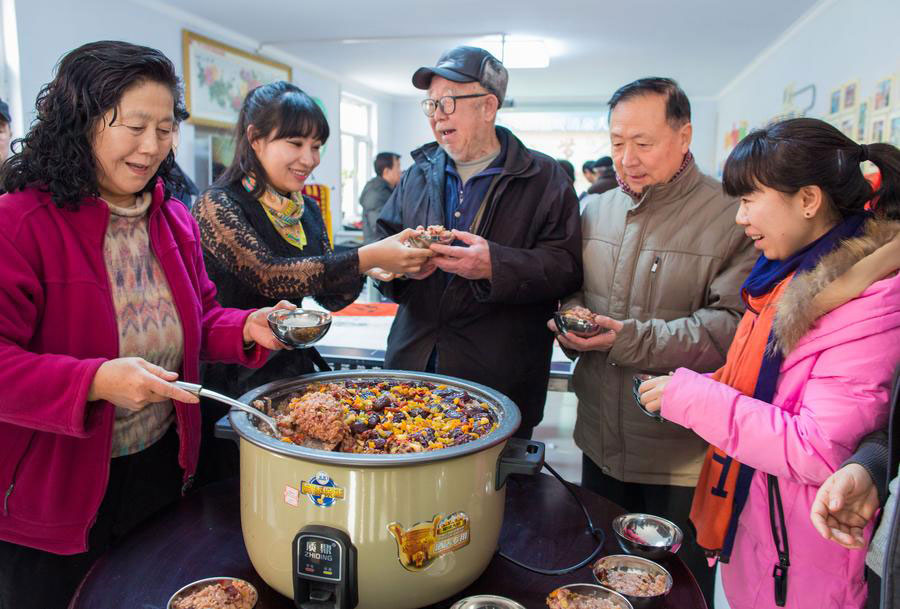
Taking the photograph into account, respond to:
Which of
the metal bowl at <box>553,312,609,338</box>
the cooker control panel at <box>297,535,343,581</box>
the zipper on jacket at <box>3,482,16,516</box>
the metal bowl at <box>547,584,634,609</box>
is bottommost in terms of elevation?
the metal bowl at <box>547,584,634,609</box>

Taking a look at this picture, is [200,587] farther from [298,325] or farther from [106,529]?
[298,325]

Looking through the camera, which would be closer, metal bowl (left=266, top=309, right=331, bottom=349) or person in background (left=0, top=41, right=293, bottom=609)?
person in background (left=0, top=41, right=293, bottom=609)

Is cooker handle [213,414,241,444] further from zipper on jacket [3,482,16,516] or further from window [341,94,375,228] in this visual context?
window [341,94,375,228]

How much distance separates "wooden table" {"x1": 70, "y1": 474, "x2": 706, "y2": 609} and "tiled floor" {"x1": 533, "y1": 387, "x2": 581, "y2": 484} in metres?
1.79

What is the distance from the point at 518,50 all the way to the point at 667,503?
5.73m

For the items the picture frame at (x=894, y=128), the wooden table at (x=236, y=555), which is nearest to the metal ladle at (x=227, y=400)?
the wooden table at (x=236, y=555)

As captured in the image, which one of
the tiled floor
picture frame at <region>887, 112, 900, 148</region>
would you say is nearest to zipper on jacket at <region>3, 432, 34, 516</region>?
the tiled floor

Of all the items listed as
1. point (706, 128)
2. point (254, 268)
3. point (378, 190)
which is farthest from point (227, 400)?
point (706, 128)

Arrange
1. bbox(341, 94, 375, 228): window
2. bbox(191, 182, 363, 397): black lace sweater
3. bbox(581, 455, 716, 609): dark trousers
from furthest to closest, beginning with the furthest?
bbox(341, 94, 375, 228): window, bbox(581, 455, 716, 609): dark trousers, bbox(191, 182, 363, 397): black lace sweater

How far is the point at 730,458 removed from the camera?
1.30 metres

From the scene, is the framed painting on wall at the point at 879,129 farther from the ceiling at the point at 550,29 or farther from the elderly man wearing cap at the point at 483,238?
the elderly man wearing cap at the point at 483,238

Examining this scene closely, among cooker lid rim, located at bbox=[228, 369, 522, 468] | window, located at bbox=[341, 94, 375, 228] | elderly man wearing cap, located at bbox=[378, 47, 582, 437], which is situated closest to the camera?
cooker lid rim, located at bbox=[228, 369, 522, 468]

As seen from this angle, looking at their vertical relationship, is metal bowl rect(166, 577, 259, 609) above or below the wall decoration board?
below

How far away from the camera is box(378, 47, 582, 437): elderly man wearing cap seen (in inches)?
70.5
